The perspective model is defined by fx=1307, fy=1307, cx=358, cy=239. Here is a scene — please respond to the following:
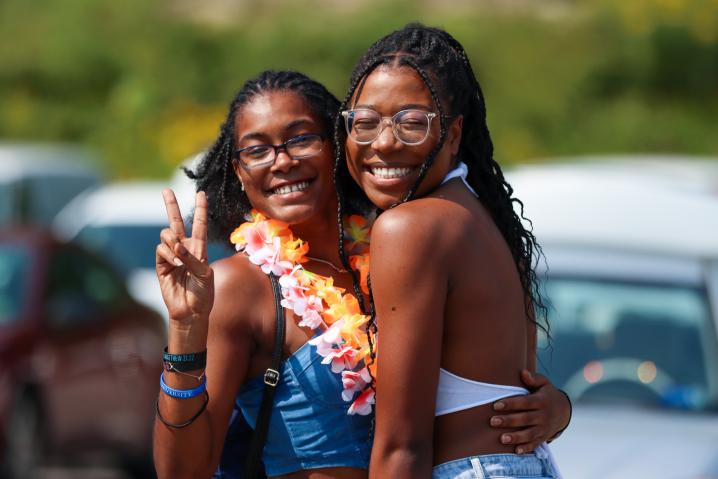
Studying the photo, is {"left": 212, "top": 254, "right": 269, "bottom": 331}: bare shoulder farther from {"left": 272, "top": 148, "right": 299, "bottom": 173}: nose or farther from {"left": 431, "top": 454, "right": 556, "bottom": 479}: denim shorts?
{"left": 431, "top": 454, "right": 556, "bottom": 479}: denim shorts

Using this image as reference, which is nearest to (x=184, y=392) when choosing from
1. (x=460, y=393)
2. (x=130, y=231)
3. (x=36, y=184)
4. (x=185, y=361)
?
(x=185, y=361)

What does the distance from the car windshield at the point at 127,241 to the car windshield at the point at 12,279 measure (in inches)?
56.8

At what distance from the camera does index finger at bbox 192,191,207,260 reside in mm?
2943

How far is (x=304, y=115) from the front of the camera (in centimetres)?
329

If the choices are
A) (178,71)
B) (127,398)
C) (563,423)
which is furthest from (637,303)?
(178,71)

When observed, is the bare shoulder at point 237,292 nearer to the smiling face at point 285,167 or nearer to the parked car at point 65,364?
the smiling face at point 285,167

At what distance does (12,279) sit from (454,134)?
615 centimetres

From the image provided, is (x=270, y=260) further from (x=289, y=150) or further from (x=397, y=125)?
(x=397, y=125)

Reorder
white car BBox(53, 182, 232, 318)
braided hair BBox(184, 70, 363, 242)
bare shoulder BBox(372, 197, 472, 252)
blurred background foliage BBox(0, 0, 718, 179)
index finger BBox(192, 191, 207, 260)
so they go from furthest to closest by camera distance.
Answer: blurred background foliage BBox(0, 0, 718, 179)
white car BBox(53, 182, 232, 318)
braided hair BBox(184, 70, 363, 242)
index finger BBox(192, 191, 207, 260)
bare shoulder BBox(372, 197, 472, 252)

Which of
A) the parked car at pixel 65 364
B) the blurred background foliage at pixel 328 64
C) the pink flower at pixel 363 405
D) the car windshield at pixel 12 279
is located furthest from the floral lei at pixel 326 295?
the blurred background foliage at pixel 328 64

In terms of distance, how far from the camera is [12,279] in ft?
28.0

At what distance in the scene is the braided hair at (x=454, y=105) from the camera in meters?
2.89

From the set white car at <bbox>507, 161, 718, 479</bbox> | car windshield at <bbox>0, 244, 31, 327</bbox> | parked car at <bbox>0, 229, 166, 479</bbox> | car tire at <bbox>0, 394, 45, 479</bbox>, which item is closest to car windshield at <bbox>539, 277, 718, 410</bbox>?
white car at <bbox>507, 161, 718, 479</bbox>

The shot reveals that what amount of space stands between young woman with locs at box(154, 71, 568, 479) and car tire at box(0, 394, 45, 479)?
17.0 ft
